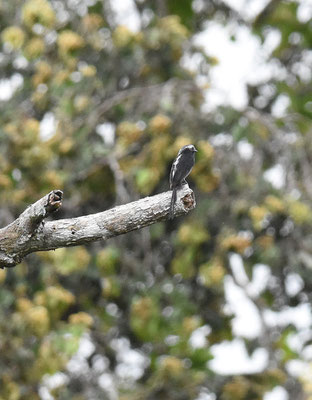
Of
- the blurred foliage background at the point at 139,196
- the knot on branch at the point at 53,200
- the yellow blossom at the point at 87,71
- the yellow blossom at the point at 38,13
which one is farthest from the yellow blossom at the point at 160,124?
the knot on branch at the point at 53,200

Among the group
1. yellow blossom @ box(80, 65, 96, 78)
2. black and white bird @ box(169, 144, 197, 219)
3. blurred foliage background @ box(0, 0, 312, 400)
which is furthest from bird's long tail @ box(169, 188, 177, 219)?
yellow blossom @ box(80, 65, 96, 78)

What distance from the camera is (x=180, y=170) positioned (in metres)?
2.65

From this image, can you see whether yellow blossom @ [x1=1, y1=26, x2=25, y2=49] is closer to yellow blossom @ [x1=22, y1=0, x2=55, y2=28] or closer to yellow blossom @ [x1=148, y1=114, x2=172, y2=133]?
yellow blossom @ [x1=22, y1=0, x2=55, y2=28]

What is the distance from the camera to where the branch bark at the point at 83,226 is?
232 centimetres

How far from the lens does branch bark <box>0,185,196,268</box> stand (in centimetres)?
232

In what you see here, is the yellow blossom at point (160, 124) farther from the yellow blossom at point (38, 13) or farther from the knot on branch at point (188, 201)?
the knot on branch at point (188, 201)

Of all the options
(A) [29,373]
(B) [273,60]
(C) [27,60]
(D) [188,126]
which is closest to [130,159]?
(D) [188,126]

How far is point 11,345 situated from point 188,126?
1.67 meters

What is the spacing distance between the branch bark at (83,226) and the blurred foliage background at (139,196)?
2.10 m

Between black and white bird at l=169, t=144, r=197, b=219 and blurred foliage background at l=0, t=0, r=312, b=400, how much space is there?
5.54 feet

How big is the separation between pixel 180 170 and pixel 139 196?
92.3 inches

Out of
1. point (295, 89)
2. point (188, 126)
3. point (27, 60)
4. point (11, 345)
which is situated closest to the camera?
point (11, 345)

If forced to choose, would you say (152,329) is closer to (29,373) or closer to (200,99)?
(29,373)

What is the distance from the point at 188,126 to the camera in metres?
4.93
